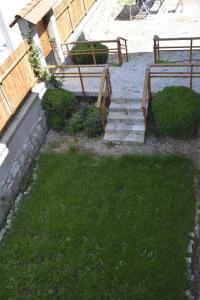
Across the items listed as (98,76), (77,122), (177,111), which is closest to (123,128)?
(77,122)

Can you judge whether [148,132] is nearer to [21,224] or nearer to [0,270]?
[21,224]

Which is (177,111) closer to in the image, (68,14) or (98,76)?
(98,76)

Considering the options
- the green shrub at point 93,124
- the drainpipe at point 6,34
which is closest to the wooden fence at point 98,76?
the green shrub at point 93,124

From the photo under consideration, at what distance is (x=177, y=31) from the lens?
1620 centimetres

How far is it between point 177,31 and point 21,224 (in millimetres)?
11348

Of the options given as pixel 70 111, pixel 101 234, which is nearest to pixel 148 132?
pixel 70 111

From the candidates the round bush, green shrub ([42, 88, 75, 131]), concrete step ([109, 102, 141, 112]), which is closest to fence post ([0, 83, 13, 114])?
green shrub ([42, 88, 75, 131])

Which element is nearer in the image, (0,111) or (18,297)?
(18,297)

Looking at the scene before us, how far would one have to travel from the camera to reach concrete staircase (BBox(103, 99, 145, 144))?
36.8 ft

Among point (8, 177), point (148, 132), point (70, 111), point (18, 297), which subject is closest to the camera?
point (18, 297)

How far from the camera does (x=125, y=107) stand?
38.1ft

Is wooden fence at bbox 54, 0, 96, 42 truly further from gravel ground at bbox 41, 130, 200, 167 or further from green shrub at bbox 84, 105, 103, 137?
gravel ground at bbox 41, 130, 200, 167

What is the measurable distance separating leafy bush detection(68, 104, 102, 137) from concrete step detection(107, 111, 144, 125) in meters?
0.43

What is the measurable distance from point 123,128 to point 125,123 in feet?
0.68
